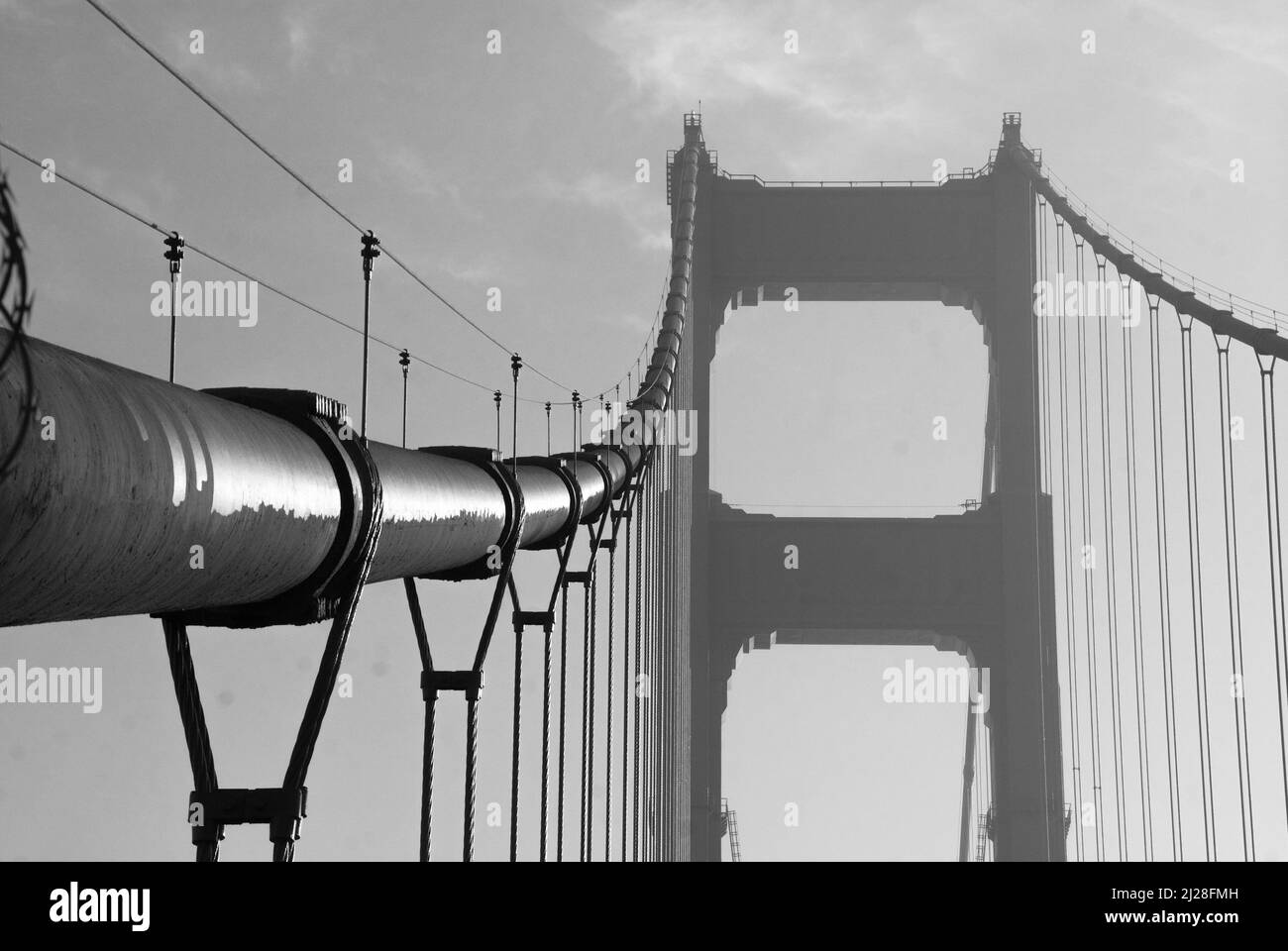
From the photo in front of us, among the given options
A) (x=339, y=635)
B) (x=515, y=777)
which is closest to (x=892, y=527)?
(x=515, y=777)

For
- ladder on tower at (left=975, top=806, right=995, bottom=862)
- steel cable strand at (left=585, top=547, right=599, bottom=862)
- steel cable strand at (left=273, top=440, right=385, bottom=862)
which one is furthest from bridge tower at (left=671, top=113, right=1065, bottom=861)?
steel cable strand at (left=273, top=440, right=385, bottom=862)

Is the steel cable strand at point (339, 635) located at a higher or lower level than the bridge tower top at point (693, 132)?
lower

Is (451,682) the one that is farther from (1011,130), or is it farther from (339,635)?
(1011,130)

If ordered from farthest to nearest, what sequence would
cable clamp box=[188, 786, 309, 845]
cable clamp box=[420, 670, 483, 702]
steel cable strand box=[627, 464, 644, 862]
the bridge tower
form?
1. the bridge tower
2. steel cable strand box=[627, 464, 644, 862]
3. cable clamp box=[420, 670, 483, 702]
4. cable clamp box=[188, 786, 309, 845]

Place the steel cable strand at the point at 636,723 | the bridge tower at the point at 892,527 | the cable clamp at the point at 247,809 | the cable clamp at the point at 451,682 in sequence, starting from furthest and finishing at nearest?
the bridge tower at the point at 892,527, the steel cable strand at the point at 636,723, the cable clamp at the point at 451,682, the cable clamp at the point at 247,809

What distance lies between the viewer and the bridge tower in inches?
854

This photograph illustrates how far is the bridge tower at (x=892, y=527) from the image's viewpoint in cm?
2170

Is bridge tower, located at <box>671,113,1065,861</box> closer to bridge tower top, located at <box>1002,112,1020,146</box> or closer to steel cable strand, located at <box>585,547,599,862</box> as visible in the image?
bridge tower top, located at <box>1002,112,1020,146</box>

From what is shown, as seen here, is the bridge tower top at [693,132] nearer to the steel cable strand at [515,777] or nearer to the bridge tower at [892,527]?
the bridge tower at [892,527]

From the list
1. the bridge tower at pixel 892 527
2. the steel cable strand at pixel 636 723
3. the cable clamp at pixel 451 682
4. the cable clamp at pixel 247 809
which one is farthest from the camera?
the bridge tower at pixel 892 527

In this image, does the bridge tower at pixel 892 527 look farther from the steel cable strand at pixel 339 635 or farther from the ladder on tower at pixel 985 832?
the steel cable strand at pixel 339 635

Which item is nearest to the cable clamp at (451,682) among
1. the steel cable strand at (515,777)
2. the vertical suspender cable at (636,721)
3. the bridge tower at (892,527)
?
the steel cable strand at (515,777)

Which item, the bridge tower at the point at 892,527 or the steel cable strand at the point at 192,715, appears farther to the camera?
the bridge tower at the point at 892,527
